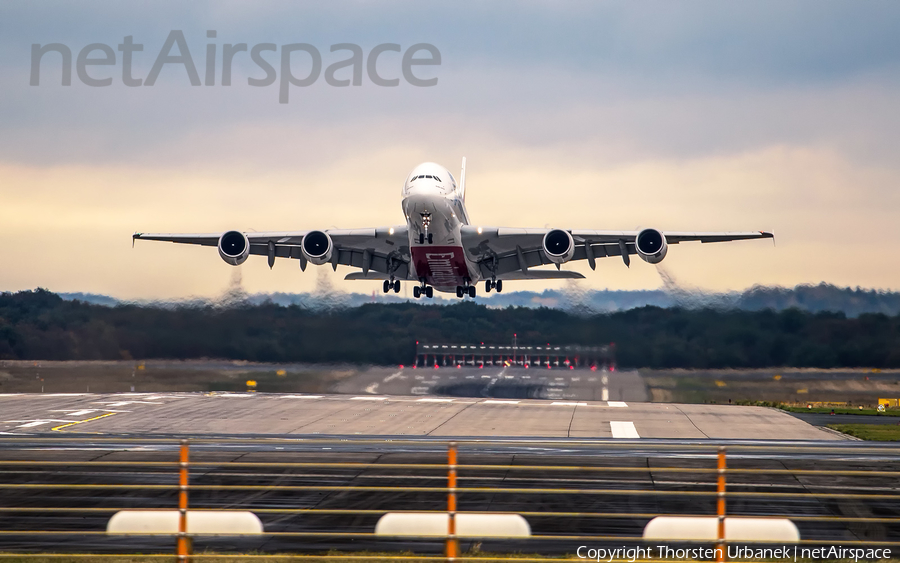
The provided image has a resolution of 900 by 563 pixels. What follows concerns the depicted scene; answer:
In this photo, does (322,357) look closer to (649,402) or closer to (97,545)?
(649,402)

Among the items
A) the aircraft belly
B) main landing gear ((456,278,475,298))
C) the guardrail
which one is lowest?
the guardrail

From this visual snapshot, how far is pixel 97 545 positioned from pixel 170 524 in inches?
128

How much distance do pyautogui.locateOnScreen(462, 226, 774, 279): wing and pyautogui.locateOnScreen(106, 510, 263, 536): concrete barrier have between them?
2520 cm

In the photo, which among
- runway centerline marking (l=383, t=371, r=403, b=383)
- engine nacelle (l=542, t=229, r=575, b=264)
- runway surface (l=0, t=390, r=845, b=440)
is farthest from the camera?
runway centerline marking (l=383, t=371, r=403, b=383)

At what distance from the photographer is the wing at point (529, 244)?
111ft

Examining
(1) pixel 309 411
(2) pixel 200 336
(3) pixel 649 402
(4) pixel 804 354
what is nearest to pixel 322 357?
(2) pixel 200 336

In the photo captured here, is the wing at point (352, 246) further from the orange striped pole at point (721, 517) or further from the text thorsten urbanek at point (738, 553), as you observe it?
the orange striped pole at point (721, 517)

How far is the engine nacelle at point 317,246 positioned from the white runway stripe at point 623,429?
512 inches

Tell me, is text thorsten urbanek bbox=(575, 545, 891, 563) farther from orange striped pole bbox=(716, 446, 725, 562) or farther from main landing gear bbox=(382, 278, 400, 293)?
main landing gear bbox=(382, 278, 400, 293)

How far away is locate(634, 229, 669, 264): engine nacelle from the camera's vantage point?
32.5 m

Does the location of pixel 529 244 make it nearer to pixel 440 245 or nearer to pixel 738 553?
pixel 440 245

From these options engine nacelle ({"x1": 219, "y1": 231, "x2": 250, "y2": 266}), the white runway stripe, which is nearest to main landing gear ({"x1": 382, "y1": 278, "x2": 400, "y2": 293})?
engine nacelle ({"x1": 219, "y1": 231, "x2": 250, "y2": 266})

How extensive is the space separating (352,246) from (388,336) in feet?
25.8

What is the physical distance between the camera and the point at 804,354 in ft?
128
